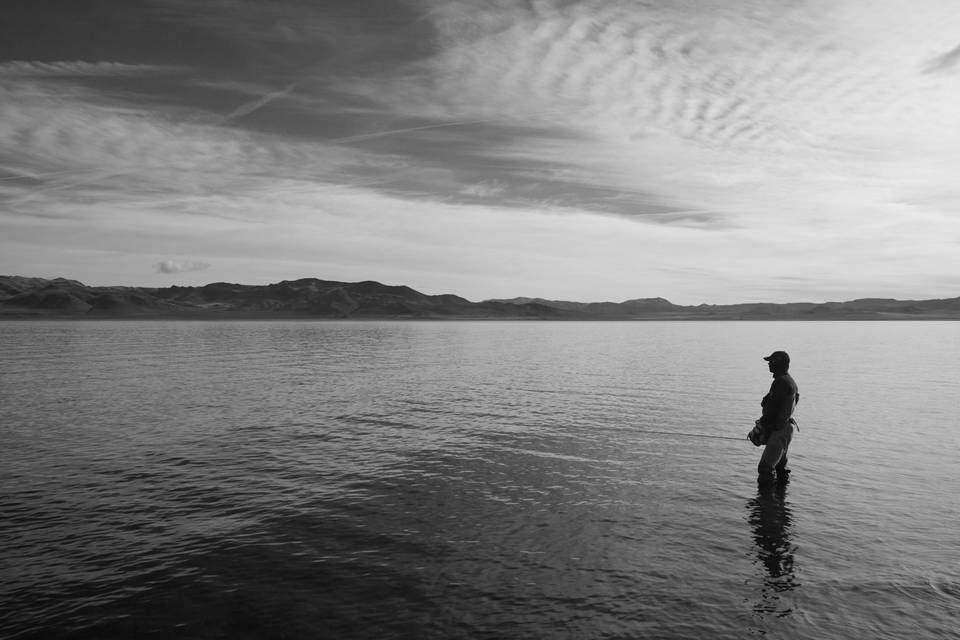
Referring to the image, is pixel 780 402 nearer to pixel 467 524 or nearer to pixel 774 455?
pixel 774 455

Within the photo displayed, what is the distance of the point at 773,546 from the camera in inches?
561

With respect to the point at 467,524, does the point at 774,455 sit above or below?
above

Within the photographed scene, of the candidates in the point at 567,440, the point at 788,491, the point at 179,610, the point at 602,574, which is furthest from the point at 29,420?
the point at 788,491

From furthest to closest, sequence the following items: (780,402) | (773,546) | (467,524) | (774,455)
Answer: (774,455) → (780,402) → (467,524) → (773,546)

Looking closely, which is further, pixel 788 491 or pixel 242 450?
pixel 242 450

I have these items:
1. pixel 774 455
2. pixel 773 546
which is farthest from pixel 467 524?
pixel 774 455

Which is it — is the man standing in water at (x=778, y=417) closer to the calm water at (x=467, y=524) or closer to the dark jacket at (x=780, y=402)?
the dark jacket at (x=780, y=402)

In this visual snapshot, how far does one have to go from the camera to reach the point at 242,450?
2428cm

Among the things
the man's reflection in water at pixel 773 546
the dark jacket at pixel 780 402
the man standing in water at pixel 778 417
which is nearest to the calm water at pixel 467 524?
the man's reflection in water at pixel 773 546

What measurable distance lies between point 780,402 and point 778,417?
0.49m

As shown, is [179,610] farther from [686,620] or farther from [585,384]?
[585,384]

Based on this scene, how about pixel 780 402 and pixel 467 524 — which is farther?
pixel 780 402

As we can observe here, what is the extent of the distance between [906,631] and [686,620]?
3955 millimetres

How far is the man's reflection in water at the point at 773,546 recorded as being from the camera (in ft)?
37.7
